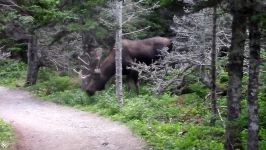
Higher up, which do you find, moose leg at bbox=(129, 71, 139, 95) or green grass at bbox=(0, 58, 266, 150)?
moose leg at bbox=(129, 71, 139, 95)

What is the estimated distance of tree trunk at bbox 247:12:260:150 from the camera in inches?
315

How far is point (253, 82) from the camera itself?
26.7 ft

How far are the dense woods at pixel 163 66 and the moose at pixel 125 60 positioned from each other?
0.05m

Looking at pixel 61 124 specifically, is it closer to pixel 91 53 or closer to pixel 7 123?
pixel 7 123

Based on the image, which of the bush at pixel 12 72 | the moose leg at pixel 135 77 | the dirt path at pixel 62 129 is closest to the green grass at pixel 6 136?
the dirt path at pixel 62 129

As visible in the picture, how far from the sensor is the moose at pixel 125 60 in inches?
858

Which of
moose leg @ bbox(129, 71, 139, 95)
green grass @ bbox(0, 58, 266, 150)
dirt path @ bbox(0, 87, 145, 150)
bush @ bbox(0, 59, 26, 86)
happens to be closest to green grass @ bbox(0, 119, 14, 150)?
dirt path @ bbox(0, 87, 145, 150)

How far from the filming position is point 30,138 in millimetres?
14578

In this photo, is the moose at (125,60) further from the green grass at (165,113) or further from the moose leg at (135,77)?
the green grass at (165,113)

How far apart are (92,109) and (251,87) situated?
11.9 m

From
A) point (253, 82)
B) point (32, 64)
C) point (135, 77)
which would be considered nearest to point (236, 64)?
point (253, 82)

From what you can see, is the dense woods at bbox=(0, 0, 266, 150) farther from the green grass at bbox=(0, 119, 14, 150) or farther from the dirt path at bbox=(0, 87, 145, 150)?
the green grass at bbox=(0, 119, 14, 150)

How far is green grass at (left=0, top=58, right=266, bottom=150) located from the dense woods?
4cm

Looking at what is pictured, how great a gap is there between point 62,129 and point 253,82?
9.13 metres
